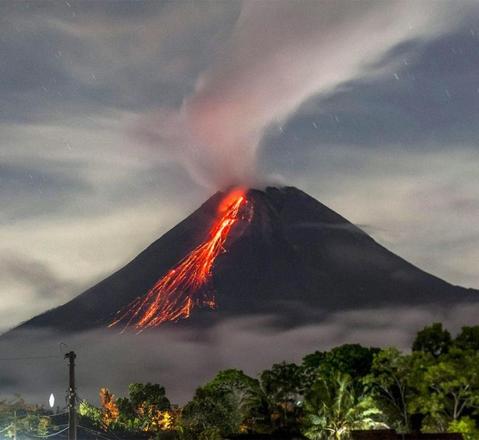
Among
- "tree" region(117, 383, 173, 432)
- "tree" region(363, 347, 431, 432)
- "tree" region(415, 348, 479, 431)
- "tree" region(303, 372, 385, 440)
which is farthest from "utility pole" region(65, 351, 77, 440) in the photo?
"tree" region(117, 383, 173, 432)

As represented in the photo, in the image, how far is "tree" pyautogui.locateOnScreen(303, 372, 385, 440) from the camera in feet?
173

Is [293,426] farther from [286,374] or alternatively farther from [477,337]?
[477,337]

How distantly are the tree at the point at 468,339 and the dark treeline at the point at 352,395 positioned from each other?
0.05 m

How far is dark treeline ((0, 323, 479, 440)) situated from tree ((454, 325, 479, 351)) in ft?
0.16

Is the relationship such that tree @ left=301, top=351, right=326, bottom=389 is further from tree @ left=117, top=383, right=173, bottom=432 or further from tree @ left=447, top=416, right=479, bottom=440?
tree @ left=117, top=383, right=173, bottom=432

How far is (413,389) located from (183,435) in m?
11.5

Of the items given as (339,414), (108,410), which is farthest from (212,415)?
(108,410)

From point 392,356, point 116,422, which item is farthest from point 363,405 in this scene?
point 116,422

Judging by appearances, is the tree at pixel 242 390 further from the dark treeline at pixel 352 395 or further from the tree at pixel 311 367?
the tree at pixel 311 367

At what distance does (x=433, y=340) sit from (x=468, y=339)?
1999 millimetres

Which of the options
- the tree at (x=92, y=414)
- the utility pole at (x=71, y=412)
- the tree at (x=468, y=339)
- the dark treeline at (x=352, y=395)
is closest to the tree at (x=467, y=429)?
the dark treeline at (x=352, y=395)

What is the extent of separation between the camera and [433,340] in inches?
2229

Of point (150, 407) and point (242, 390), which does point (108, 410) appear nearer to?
point (150, 407)

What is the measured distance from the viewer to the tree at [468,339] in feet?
180
